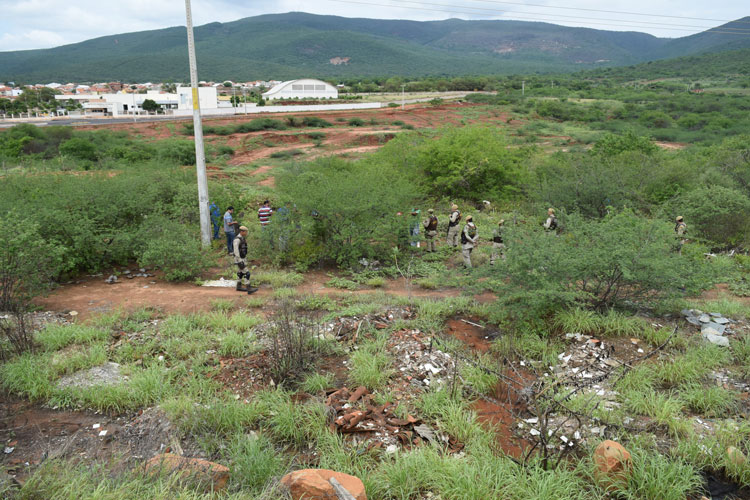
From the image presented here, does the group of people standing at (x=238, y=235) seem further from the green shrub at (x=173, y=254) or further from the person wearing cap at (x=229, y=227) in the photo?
the green shrub at (x=173, y=254)

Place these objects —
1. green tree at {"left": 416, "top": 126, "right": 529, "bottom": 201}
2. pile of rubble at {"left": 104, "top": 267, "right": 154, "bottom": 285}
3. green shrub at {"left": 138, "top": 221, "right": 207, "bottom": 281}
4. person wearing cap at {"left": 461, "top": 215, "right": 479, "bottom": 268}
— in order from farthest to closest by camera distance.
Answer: green tree at {"left": 416, "top": 126, "right": 529, "bottom": 201} < person wearing cap at {"left": 461, "top": 215, "right": 479, "bottom": 268} < pile of rubble at {"left": 104, "top": 267, "right": 154, "bottom": 285} < green shrub at {"left": 138, "top": 221, "right": 207, "bottom": 281}

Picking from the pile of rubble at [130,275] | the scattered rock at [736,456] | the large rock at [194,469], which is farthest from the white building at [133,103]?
the scattered rock at [736,456]

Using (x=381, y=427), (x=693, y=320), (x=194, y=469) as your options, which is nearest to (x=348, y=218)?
(x=381, y=427)

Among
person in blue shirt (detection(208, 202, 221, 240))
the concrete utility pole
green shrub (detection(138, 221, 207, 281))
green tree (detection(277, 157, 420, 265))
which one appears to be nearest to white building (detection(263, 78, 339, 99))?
person in blue shirt (detection(208, 202, 221, 240))

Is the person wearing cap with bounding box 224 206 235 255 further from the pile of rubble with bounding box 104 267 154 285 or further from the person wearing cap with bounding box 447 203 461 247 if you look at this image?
the person wearing cap with bounding box 447 203 461 247

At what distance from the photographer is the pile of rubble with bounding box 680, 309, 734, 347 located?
7.05 m

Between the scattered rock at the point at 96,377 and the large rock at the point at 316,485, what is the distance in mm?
3045

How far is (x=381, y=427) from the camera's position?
206 inches

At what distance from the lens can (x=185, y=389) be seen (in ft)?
19.1

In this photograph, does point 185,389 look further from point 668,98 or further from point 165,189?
point 668,98

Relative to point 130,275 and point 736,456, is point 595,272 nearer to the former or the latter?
point 736,456

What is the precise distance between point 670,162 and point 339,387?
15.1m

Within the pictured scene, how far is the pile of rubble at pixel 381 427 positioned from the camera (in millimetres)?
5043

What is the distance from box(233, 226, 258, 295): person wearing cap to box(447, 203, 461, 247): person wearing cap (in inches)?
208
